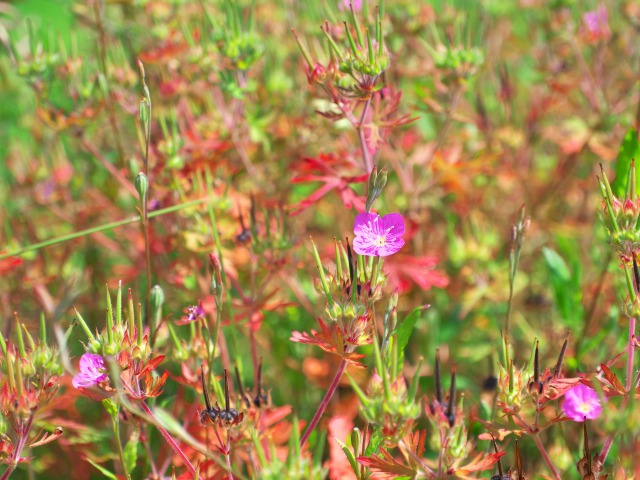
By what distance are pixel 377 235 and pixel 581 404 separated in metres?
0.37

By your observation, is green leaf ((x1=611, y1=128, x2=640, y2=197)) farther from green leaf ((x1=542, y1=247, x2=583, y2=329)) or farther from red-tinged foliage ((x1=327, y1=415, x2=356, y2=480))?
red-tinged foliage ((x1=327, y1=415, x2=356, y2=480))

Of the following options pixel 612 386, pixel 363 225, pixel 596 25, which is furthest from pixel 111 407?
pixel 596 25

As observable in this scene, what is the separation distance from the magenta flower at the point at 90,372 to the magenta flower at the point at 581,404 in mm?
636

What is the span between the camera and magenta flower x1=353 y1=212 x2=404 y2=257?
926mm

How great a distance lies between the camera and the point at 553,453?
1173mm

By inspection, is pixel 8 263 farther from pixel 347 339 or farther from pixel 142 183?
pixel 347 339

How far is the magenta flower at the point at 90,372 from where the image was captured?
915 mm

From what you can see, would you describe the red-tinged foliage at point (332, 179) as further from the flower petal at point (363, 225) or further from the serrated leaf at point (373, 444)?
the serrated leaf at point (373, 444)

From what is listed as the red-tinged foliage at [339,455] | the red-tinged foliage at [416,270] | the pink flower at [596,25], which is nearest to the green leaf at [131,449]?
the red-tinged foliage at [339,455]

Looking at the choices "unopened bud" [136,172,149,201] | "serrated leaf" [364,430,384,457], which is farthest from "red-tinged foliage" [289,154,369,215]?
"serrated leaf" [364,430,384,457]

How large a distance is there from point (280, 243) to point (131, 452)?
44cm

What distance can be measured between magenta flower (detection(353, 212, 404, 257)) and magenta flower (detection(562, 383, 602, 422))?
0.32m

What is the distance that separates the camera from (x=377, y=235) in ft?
3.26

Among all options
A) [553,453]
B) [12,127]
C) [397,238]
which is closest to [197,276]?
[397,238]
